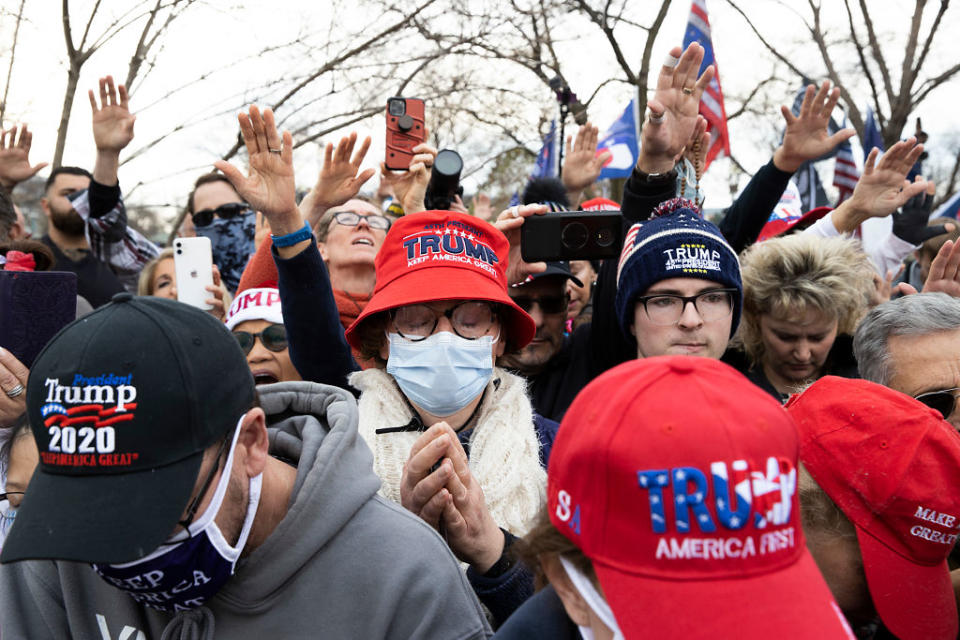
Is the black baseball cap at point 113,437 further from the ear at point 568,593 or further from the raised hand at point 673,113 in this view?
the raised hand at point 673,113

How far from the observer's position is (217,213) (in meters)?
4.86

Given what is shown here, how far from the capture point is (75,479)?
131 cm

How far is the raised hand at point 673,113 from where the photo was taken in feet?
9.77

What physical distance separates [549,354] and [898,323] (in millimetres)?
1277

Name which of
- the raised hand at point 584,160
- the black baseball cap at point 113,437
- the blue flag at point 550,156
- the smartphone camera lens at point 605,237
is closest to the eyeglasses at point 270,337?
the smartphone camera lens at point 605,237

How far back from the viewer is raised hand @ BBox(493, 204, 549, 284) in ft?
9.44

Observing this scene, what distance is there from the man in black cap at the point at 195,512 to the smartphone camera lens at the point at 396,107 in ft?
6.26

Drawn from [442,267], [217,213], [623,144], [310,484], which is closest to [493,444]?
[442,267]

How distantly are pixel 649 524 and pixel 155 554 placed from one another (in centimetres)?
86

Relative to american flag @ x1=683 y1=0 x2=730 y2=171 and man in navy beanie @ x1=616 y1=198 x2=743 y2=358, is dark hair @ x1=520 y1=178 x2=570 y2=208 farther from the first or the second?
man in navy beanie @ x1=616 y1=198 x2=743 y2=358

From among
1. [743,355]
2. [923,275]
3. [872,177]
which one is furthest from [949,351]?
[923,275]

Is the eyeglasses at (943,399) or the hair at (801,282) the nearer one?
the eyeglasses at (943,399)

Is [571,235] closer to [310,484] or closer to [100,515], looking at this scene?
[310,484]

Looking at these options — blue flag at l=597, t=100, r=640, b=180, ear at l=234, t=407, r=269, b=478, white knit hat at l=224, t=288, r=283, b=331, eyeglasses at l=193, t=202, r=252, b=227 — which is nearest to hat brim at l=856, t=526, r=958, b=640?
ear at l=234, t=407, r=269, b=478
